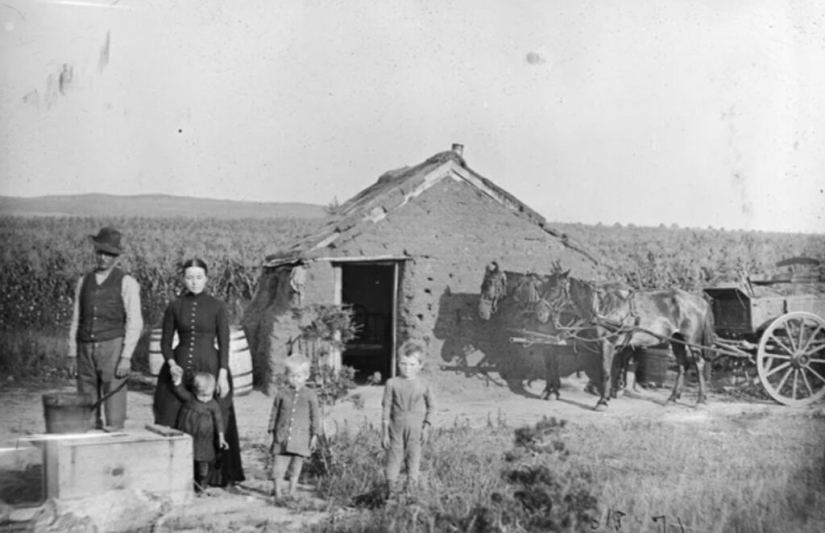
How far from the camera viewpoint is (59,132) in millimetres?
5461

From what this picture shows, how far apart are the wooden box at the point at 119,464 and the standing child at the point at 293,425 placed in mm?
532

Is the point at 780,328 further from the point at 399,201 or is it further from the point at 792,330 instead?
the point at 399,201

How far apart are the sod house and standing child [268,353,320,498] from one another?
85.3 inches

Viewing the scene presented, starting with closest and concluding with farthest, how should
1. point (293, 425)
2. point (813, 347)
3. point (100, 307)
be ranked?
1. point (293, 425)
2. point (100, 307)
3. point (813, 347)

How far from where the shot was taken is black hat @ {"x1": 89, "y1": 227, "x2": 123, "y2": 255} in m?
5.42

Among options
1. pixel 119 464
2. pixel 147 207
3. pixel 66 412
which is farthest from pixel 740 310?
pixel 66 412

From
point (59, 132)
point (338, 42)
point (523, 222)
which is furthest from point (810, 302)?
point (59, 132)

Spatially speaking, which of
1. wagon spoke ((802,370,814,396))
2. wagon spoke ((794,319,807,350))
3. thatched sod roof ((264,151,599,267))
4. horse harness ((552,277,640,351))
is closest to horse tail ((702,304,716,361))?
horse harness ((552,277,640,351))

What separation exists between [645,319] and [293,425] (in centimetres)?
502

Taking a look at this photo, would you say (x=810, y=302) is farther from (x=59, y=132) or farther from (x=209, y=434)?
(x=59, y=132)

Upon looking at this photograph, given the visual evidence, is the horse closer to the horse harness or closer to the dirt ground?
the horse harness

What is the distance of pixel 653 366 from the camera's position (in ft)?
29.7

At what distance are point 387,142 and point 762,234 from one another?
383cm

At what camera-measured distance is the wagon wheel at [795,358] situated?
8.12m
